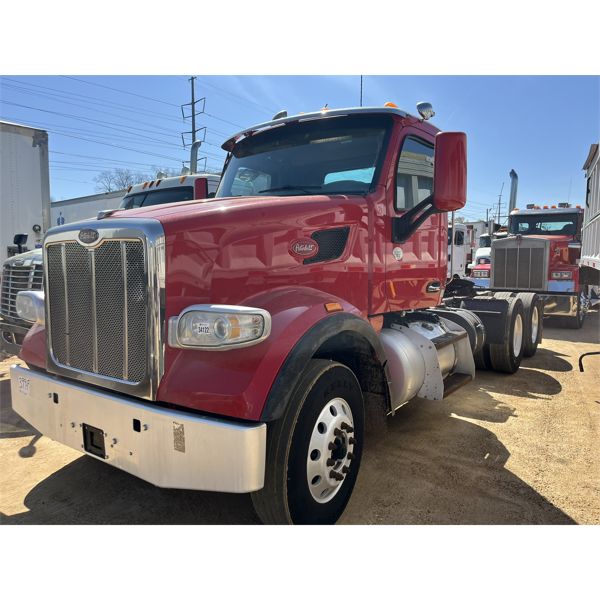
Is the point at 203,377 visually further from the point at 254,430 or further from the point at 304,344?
the point at 304,344

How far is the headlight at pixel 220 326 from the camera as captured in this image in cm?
217

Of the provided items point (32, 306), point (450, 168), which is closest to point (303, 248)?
point (450, 168)

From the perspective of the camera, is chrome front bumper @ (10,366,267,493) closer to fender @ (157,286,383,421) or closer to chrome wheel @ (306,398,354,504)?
fender @ (157,286,383,421)

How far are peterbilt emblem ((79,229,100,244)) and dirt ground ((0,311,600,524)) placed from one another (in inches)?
64.4

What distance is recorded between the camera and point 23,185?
8016 millimetres

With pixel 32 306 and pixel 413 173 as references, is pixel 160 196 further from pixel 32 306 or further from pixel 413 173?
pixel 413 173

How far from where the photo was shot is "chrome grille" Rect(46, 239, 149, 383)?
2.31 m

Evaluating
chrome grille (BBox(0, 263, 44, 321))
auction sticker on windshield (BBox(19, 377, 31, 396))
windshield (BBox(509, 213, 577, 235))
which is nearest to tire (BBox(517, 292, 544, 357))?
windshield (BBox(509, 213, 577, 235))

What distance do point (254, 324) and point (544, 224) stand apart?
10.7 m

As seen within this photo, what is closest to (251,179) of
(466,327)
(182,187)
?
(466,327)

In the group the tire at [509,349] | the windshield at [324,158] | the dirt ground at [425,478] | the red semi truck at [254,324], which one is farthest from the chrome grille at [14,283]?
the tire at [509,349]

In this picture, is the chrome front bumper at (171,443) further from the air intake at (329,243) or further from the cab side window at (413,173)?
the cab side window at (413,173)

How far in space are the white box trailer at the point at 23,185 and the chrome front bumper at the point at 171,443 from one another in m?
6.58

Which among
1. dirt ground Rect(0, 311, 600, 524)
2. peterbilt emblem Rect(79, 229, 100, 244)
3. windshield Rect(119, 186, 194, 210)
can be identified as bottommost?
dirt ground Rect(0, 311, 600, 524)
